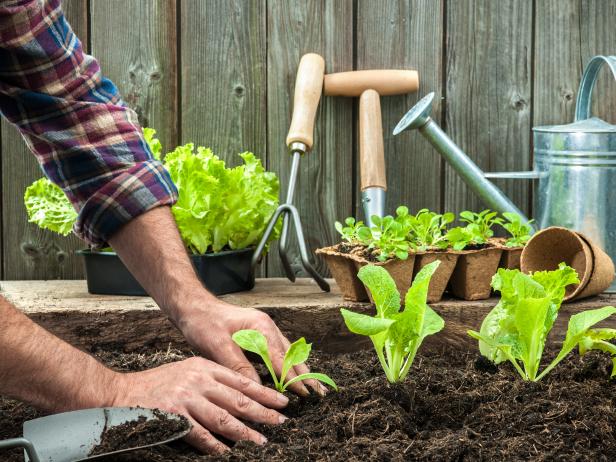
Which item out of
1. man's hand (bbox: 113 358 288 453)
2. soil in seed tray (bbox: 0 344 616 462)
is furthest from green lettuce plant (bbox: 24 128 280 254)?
man's hand (bbox: 113 358 288 453)

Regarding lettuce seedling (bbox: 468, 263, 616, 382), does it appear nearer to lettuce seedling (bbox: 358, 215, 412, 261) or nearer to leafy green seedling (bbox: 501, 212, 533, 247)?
lettuce seedling (bbox: 358, 215, 412, 261)

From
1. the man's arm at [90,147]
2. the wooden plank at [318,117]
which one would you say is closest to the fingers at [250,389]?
the man's arm at [90,147]

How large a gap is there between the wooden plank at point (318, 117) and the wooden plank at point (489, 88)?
28 centimetres

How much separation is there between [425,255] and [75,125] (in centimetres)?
74

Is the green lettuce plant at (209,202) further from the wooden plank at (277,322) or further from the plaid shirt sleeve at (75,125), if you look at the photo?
the plaid shirt sleeve at (75,125)

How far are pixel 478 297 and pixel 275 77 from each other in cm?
86

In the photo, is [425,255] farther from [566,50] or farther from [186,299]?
[566,50]

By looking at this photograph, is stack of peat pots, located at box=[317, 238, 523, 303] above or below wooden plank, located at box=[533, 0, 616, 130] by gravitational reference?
below

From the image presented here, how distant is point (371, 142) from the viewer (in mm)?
2193

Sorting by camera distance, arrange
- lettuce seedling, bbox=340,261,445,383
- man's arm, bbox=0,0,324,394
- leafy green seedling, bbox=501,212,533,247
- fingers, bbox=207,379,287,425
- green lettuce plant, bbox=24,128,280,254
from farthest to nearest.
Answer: green lettuce plant, bbox=24,128,280,254 < leafy green seedling, bbox=501,212,533,247 < man's arm, bbox=0,0,324,394 < lettuce seedling, bbox=340,261,445,383 < fingers, bbox=207,379,287,425

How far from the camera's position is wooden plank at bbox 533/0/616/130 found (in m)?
2.35

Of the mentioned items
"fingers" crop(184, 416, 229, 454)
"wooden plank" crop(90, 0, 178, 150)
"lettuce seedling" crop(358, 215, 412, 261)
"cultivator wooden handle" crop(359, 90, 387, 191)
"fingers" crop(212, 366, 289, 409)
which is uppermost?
"wooden plank" crop(90, 0, 178, 150)

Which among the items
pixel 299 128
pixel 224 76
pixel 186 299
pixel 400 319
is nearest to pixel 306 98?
pixel 299 128

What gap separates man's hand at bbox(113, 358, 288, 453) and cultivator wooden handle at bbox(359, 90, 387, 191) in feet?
3.61
